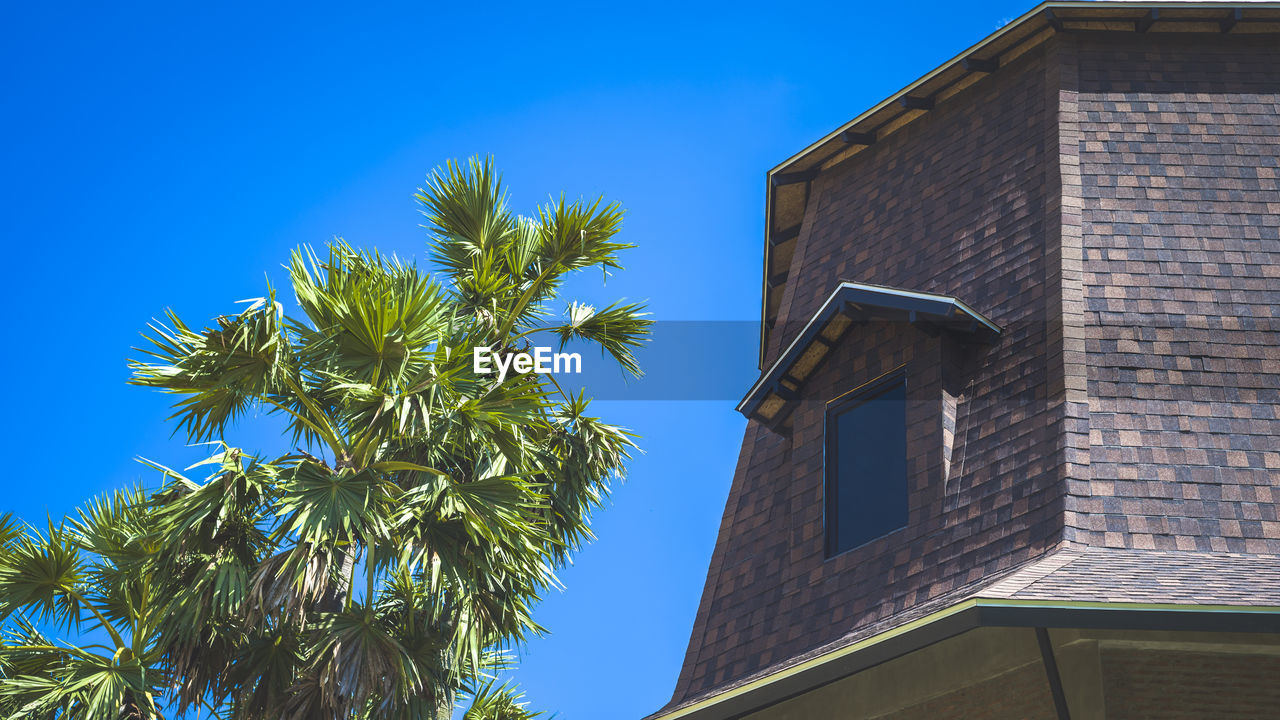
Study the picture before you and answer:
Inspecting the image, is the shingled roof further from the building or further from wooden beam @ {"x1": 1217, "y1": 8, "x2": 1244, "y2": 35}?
wooden beam @ {"x1": 1217, "y1": 8, "x2": 1244, "y2": 35}

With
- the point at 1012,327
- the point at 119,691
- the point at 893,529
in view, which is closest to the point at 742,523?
the point at 893,529

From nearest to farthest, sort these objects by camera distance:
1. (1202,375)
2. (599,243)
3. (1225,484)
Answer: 1. (1225,484)
2. (1202,375)
3. (599,243)

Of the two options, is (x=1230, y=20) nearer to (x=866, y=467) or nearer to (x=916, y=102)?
(x=916, y=102)

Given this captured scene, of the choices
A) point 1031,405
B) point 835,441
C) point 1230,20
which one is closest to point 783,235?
point 835,441

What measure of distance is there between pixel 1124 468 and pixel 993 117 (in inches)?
197

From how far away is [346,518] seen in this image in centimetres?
1068

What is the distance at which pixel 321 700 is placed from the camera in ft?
35.9

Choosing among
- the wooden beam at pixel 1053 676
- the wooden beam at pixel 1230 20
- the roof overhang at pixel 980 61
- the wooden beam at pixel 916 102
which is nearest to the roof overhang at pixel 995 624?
the wooden beam at pixel 1053 676

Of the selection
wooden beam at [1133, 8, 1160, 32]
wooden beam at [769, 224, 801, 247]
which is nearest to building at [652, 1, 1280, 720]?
wooden beam at [1133, 8, 1160, 32]

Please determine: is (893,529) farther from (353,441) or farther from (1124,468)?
(353,441)

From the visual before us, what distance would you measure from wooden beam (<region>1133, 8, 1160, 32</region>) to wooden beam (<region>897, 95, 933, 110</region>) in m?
2.32

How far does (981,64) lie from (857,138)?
5.63 ft

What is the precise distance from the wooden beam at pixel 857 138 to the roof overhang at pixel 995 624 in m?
7.65

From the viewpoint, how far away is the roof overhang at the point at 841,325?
434 inches
